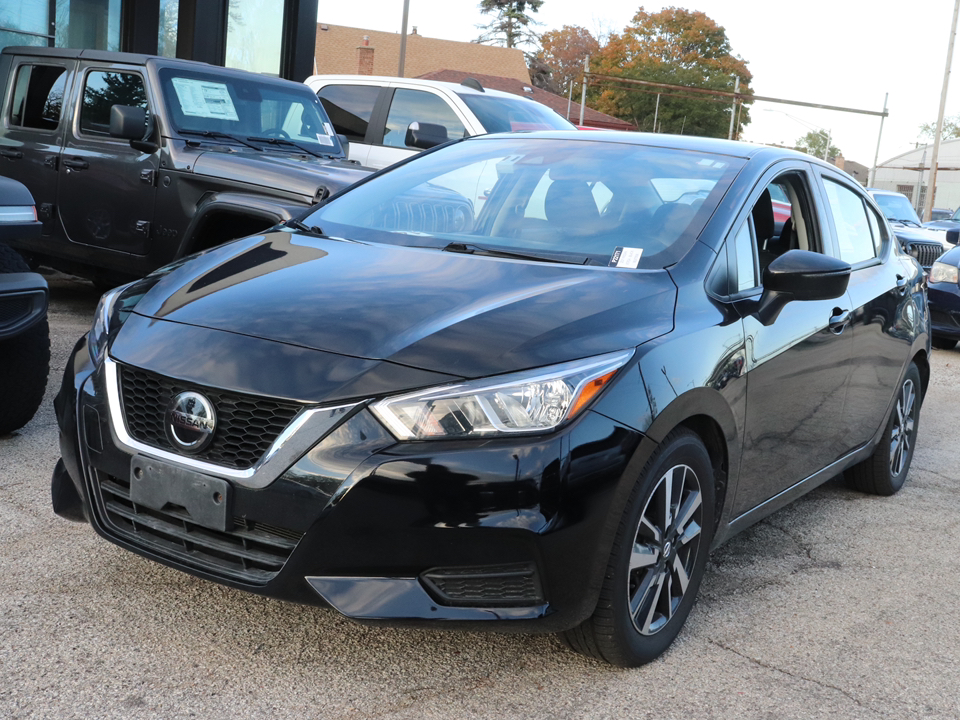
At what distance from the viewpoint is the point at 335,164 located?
6.91 metres

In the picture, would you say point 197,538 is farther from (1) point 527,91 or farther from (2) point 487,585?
(1) point 527,91

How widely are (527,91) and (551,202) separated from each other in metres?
43.4

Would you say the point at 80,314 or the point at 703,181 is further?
the point at 80,314

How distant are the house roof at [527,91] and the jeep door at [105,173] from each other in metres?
36.2

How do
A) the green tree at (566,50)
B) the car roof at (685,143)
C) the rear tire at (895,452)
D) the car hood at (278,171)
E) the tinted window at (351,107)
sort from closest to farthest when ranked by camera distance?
the car roof at (685,143) < the rear tire at (895,452) < the car hood at (278,171) < the tinted window at (351,107) < the green tree at (566,50)

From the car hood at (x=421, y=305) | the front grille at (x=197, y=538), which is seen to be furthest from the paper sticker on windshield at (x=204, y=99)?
the front grille at (x=197, y=538)

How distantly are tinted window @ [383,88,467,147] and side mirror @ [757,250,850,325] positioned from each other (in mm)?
5754

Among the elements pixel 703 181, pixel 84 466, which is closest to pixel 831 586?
pixel 703 181

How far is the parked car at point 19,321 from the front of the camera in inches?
166

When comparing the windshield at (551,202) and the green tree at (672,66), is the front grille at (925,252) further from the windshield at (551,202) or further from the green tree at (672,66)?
the green tree at (672,66)

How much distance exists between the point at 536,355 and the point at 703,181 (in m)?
1.30

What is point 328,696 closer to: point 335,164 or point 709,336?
point 709,336

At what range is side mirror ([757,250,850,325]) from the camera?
343 centimetres

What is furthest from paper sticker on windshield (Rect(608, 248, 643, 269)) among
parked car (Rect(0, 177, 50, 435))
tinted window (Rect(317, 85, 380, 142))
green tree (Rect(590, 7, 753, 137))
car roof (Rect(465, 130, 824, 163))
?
green tree (Rect(590, 7, 753, 137))
